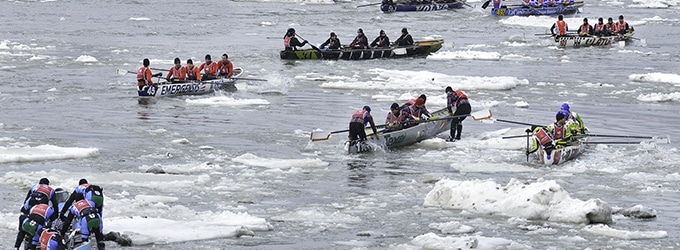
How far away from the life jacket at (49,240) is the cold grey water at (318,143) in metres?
1.58

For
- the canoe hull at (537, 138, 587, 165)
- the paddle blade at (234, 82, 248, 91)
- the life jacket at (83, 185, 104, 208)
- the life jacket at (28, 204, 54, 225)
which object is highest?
the life jacket at (83, 185, 104, 208)

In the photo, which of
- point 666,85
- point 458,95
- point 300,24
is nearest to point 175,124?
point 458,95

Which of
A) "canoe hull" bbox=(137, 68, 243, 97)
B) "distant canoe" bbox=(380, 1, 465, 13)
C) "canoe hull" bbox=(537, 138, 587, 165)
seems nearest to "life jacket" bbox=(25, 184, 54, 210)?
"canoe hull" bbox=(537, 138, 587, 165)

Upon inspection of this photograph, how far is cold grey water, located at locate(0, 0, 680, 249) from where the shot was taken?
1709cm

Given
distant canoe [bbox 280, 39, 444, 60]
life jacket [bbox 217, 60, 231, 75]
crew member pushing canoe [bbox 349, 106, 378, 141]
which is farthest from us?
distant canoe [bbox 280, 39, 444, 60]

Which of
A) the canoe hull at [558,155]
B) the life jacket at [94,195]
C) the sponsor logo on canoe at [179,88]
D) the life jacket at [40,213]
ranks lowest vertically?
the canoe hull at [558,155]

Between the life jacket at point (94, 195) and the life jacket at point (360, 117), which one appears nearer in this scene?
the life jacket at point (94, 195)

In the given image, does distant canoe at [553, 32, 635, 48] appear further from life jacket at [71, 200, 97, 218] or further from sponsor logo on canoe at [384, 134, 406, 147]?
life jacket at [71, 200, 97, 218]

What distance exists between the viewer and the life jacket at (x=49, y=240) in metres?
14.2

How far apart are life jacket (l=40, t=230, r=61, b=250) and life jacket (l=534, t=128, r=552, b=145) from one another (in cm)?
1131

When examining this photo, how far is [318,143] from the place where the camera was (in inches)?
997

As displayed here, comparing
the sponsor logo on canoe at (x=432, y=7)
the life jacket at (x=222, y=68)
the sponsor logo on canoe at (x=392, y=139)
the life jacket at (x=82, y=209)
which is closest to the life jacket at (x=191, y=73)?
the life jacket at (x=222, y=68)

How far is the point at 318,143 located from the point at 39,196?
11.1 m

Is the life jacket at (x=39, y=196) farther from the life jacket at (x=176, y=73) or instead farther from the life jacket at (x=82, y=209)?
the life jacket at (x=176, y=73)
